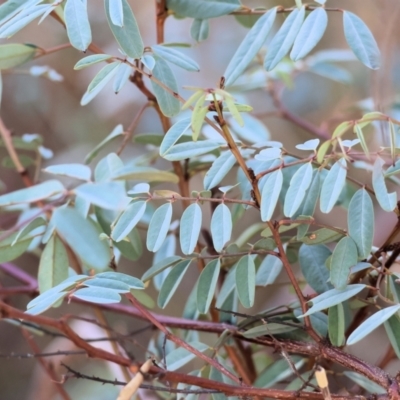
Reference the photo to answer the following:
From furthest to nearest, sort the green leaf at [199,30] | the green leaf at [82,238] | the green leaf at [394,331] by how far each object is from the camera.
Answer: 1. the green leaf at [199,30]
2. the green leaf at [394,331]
3. the green leaf at [82,238]

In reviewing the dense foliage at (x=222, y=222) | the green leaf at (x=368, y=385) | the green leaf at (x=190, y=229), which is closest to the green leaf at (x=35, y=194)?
the dense foliage at (x=222, y=222)

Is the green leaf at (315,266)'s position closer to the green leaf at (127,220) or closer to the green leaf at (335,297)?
the green leaf at (335,297)

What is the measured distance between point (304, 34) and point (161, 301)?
0.29 m

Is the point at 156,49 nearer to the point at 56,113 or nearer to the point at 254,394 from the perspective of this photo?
the point at 254,394

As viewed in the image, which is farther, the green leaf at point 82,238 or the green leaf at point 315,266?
the green leaf at point 315,266

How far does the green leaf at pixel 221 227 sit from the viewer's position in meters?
0.41

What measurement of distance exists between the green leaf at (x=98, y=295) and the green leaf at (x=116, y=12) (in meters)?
0.21

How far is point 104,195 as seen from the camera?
14.0 inches

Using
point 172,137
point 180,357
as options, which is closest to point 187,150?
point 172,137

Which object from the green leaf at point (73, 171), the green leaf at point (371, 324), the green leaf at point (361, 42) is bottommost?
the green leaf at point (371, 324)

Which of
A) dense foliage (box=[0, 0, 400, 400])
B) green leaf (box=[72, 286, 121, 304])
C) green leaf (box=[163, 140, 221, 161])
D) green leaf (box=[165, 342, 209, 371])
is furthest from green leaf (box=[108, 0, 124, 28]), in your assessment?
green leaf (box=[165, 342, 209, 371])

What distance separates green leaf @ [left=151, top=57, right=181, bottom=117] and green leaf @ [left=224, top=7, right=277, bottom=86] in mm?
58

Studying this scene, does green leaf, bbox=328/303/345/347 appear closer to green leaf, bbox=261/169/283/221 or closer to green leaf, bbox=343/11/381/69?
green leaf, bbox=261/169/283/221

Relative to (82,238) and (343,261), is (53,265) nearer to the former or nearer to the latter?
(82,238)
